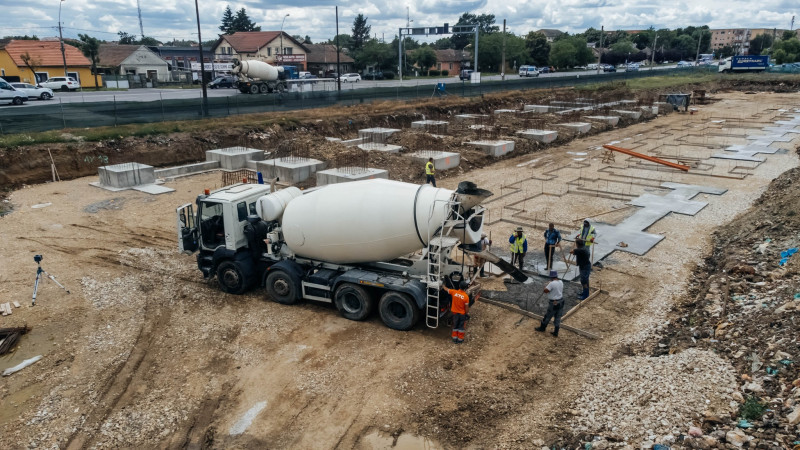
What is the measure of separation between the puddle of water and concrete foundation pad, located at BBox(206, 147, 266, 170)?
2069 cm

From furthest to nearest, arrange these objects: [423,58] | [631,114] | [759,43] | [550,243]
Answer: [759,43]
[423,58]
[631,114]
[550,243]

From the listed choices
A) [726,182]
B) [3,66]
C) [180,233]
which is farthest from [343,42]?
[180,233]

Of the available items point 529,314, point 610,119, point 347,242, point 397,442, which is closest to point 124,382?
point 347,242

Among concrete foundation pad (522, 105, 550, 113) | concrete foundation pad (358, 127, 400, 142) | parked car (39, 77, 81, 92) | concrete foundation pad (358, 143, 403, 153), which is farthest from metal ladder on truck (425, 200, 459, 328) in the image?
parked car (39, 77, 81, 92)

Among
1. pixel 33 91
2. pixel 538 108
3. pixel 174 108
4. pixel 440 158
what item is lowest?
pixel 440 158

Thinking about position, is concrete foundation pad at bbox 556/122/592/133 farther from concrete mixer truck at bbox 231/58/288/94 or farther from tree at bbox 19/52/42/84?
tree at bbox 19/52/42/84

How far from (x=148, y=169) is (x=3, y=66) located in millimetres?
47998

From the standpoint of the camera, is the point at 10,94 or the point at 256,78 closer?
the point at 10,94

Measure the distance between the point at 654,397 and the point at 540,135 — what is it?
86.2ft

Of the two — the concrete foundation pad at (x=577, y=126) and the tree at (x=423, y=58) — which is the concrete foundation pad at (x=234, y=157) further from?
the tree at (x=423, y=58)

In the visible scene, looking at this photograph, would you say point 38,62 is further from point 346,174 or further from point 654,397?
point 654,397

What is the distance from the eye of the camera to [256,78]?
153 feet

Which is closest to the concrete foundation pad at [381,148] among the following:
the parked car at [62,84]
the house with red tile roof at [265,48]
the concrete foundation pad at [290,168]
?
the concrete foundation pad at [290,168]

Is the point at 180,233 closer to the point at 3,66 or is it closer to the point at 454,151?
the point at 454,151
